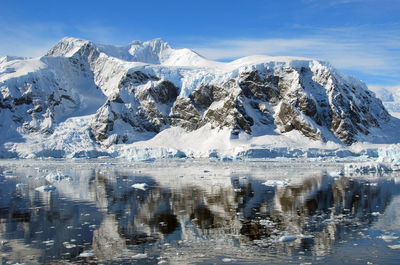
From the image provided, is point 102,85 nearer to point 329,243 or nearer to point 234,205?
point 234,205

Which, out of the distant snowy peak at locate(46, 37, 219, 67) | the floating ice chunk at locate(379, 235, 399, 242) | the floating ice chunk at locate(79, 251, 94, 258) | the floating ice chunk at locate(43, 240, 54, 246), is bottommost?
the floating ice chunk at locate(379, 235, 399, 242)

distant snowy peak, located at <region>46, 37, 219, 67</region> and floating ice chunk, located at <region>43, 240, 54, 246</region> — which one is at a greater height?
distant snowy peak, located at <region>46, 37, 219, 67</region>

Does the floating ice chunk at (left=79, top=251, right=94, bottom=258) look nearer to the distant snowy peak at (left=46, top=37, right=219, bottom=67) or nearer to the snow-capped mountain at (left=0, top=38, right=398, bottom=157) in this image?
the snow-capped mountain at (left=0, top=38, right=398, bottom=157)

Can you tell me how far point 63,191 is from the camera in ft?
118

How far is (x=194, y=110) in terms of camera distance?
131125mm

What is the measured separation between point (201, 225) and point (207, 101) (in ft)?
364

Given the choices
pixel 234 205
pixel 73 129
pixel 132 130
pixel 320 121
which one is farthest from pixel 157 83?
pixel 234 205

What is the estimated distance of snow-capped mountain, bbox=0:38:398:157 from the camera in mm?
116438

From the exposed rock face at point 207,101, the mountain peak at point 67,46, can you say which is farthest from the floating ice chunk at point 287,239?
the mountain peak at point 67,46

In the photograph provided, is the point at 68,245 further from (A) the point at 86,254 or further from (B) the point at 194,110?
(B) the point at 194,110

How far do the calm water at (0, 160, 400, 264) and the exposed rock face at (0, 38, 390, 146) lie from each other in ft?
271

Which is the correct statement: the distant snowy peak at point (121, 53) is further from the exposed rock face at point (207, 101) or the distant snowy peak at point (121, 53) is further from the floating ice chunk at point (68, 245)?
the floating ice chunk at point (68, 245)

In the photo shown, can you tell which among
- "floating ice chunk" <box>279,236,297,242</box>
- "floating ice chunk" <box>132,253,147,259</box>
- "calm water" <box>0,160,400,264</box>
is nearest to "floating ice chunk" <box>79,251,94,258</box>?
"calm water" <box>0,160,400,264</box>

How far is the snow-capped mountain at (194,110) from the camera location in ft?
382
